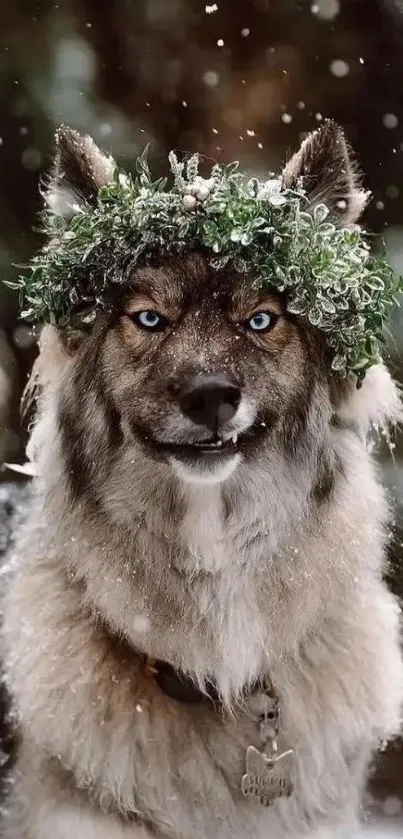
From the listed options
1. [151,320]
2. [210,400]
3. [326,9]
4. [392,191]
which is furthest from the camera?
[392,191]

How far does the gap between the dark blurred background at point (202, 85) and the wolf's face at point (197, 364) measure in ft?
2.73

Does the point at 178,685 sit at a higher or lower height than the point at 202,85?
lower

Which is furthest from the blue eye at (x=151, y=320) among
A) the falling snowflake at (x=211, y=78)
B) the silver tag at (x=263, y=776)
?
the falling snowflake at (x=211, y=78)

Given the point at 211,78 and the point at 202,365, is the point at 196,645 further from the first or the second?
the point at 211,78

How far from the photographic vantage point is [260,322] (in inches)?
46.9

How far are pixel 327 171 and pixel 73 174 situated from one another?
1.15ft

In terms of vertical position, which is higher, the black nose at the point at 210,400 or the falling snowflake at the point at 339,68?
the falling snowflake at the point at 339,68

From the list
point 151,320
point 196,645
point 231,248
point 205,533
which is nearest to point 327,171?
point 231,248

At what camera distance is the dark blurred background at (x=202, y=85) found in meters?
1.99

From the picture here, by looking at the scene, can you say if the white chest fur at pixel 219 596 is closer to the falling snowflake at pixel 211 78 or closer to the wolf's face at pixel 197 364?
the wolf's face at pixel 197 364

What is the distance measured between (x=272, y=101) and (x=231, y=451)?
1216 mm

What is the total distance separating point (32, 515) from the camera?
1.47 metres

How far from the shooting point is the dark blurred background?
199 cm

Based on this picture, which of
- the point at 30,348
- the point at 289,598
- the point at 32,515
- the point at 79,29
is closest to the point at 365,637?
the point at 289,598
